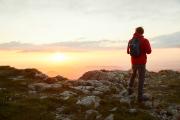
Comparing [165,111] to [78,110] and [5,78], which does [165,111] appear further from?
[5,78]

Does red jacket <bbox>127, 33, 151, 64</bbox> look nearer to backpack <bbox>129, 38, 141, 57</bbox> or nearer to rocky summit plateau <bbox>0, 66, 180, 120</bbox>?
backpack <bbox>129, 38, 141, 57</bbox>

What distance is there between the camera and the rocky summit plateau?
1794 cm

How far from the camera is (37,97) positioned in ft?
68.6

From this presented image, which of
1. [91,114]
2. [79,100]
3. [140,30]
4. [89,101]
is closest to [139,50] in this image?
[140,30]

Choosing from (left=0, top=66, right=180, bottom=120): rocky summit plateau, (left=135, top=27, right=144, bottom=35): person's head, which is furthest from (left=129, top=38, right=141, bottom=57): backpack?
(left=0, top=66, right=180, bottom=120): rocky summit plateau

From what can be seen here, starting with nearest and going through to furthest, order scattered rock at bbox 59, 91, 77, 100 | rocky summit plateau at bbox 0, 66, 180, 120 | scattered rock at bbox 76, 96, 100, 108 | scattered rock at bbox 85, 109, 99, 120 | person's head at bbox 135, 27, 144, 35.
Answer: scattered rock at bbox 85, 109, 99, 120 → rocky summit plateau at bbox 0, 66, 180, 120 → scattered rock at bbox 76, 96, 100, 108 → person's head at bbox 135, 27, 144, 35 → scattered rock at bbox 59, 91, 77, 100

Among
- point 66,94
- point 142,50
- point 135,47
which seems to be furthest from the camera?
point 66,94

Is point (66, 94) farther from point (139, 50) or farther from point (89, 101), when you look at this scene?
point (139, 50)

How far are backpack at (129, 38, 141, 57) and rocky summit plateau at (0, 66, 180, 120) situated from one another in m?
2.92

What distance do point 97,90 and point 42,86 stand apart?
395cm

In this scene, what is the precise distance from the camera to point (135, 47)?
19906 mm

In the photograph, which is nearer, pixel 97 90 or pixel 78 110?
pixel 78 110

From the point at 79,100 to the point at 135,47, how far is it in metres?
4.51

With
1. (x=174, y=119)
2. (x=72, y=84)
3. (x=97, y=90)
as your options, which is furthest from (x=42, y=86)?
(x=174, y=119)
